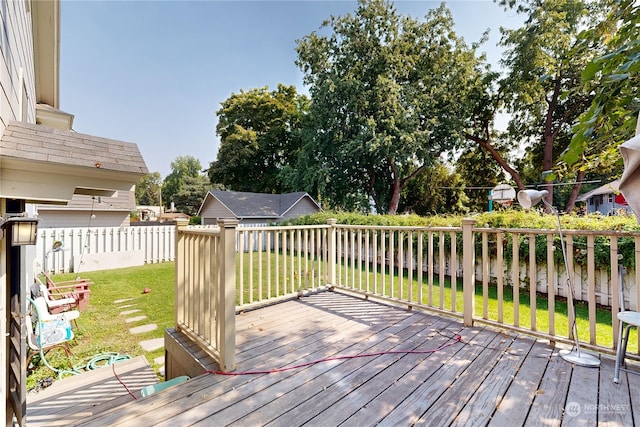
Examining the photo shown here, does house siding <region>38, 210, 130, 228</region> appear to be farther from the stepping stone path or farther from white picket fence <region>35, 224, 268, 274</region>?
the stepping stone path

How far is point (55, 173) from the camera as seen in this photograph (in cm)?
178

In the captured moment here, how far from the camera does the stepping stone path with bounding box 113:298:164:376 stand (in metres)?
3.52

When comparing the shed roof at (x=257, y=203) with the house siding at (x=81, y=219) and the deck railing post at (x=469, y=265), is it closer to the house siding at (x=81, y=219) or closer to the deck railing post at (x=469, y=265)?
the house siding at (x=81, y=219)

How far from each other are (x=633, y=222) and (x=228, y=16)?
350 inches

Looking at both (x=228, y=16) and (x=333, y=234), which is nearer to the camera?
(x=333, y=234)

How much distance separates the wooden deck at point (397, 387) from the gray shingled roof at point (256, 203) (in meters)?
11.9

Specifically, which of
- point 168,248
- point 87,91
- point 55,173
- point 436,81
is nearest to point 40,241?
point 168,248

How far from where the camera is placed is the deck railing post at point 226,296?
2209mm

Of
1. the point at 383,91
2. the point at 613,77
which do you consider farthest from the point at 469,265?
the point at 383,91

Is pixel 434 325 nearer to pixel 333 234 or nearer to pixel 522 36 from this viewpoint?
pixel 333 234

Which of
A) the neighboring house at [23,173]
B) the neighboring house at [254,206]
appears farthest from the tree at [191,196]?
the neighboring house at [23,173]

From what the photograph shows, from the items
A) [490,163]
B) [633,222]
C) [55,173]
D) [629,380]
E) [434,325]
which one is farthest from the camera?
[490,163]

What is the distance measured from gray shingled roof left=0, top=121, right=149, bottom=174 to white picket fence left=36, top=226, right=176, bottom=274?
6.73m

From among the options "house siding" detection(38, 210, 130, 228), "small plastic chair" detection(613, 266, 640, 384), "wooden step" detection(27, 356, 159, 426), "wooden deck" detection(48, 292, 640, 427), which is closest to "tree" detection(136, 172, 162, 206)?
"house siding" detection(38, 210, 130, 228)
